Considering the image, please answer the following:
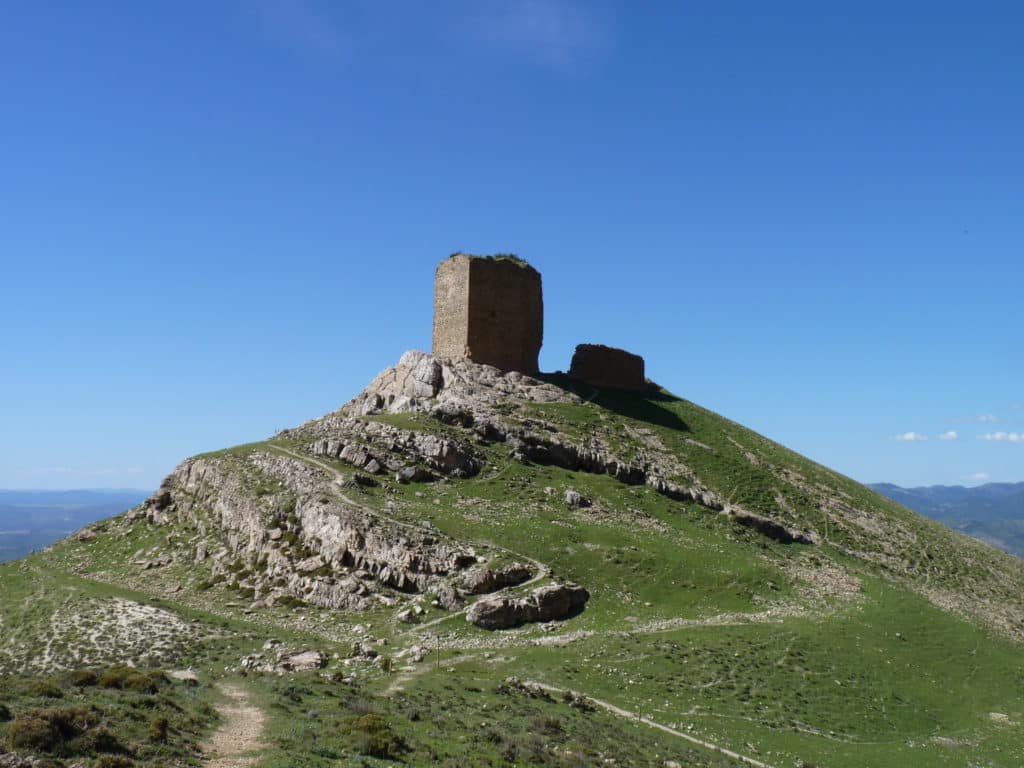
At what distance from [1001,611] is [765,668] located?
2831 cm

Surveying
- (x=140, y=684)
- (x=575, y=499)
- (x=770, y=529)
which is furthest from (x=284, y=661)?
(x=770, y=529)

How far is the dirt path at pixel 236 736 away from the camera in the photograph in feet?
59.4

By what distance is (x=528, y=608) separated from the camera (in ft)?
123

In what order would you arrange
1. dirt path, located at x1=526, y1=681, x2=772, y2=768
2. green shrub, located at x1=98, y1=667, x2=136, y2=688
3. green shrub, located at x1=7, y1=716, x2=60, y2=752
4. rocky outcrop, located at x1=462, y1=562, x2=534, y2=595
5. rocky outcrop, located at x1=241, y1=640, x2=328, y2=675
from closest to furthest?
green shrub, located at x1=7, y1=716, x2=60, y2=752 → green shrub, located at x1=98, y1=667, x2=136, y2=688 → dirt path, located at x1=526, y1=681, x2=772, y2=768 → rocky outcrop, located at x1=241, y1=640, x2=328, y2=675 → rocky outcrop, located at x1=462, y1=562, x2=534, y2=595

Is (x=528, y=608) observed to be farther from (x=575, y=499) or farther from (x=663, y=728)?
(x=575, y=499)

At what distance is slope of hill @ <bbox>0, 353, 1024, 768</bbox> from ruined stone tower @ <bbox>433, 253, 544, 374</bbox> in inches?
115

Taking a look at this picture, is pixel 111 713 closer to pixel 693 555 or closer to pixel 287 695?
pixel 287 695

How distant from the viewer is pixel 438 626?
36.1 m

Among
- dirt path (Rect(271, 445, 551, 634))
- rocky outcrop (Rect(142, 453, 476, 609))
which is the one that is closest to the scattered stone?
dirt path (Rect(271, 445, 551, 634))

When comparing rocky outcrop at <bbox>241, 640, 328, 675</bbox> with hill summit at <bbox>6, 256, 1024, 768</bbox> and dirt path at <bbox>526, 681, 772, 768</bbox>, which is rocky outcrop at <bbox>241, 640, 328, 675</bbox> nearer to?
hill summit at <bbox>6, 256, 1024, 768</bbox>

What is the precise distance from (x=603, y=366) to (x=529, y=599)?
1697 inches

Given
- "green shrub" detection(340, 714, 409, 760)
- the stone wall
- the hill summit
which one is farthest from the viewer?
the stone wall

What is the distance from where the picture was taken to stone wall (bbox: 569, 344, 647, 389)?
77.3 meters

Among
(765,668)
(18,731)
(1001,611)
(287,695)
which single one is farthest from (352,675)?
(1001,611)
